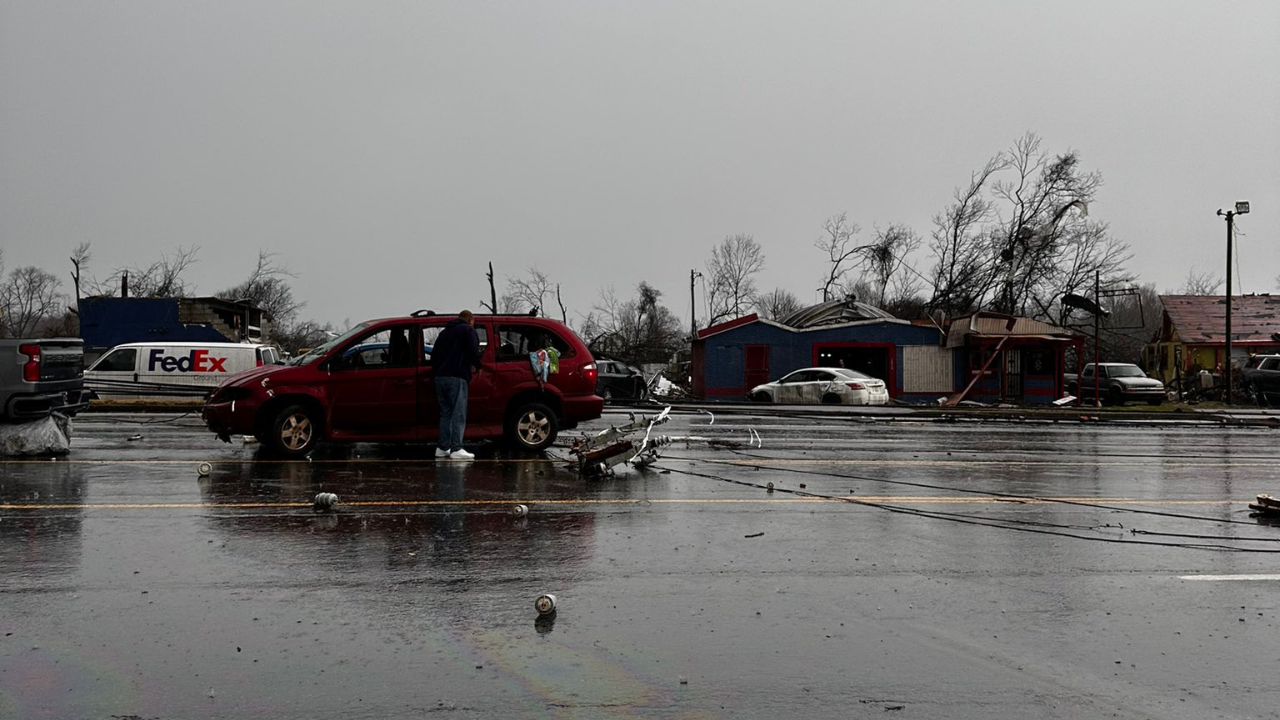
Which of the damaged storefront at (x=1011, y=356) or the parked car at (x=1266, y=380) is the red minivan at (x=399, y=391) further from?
the parked car at (x=1266, y=380)

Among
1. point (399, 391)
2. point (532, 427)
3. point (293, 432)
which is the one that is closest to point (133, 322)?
point (293, 432)

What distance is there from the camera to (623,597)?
5359 millimetres

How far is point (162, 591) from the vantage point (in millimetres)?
5293

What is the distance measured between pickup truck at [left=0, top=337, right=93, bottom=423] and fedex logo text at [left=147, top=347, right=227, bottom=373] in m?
12.5

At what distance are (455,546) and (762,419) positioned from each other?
15661 mm

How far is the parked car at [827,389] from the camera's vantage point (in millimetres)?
30578

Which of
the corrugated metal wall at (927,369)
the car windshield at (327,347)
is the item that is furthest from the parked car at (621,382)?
the car windshield at (327,347)

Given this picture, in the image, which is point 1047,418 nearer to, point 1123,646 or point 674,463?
point 674,463

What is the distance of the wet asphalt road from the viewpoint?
13.1ft

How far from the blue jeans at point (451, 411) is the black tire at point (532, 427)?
918 mm

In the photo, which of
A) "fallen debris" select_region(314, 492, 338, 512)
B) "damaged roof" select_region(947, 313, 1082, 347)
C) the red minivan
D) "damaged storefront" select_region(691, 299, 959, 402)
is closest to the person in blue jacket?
the red minivan

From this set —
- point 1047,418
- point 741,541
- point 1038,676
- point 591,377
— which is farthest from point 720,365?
point 1038,676

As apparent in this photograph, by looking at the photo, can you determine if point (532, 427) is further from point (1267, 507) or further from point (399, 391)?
point (1267, 507)

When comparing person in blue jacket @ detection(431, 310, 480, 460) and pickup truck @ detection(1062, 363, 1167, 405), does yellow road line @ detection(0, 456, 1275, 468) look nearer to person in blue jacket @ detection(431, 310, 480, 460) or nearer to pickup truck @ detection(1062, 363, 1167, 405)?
person in blue jacket @ detection(431, 310, 480, 460)
